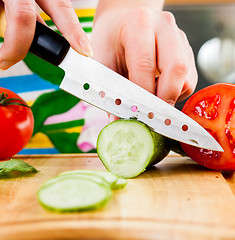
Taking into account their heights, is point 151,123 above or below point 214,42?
above

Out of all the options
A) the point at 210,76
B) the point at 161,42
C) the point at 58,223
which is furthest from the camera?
the point at 210,76

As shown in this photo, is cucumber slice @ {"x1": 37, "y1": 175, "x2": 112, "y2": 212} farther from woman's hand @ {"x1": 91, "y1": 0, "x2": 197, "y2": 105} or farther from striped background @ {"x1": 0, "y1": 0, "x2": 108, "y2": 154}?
striped background @ {"x1": 0, "y1": 0, "x2": 108, "y2": 154}

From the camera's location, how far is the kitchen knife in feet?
3.84

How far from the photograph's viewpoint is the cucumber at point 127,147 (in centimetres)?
114

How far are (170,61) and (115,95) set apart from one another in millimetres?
217

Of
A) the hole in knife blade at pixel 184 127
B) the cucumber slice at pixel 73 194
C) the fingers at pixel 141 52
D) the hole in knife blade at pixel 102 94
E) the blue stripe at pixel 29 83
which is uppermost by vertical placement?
the fingers at pixel 141 52

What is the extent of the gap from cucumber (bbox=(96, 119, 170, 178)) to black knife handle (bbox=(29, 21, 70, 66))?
255 mm

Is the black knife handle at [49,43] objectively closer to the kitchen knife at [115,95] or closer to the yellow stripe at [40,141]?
the kitchen knife at [115,95]

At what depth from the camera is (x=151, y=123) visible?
117cm

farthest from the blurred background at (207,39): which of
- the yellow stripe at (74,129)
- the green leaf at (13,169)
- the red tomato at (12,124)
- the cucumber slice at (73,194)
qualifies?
the cucumber slice at (73,194)

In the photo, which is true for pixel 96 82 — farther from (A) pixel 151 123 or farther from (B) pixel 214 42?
(B) pixel 214 42

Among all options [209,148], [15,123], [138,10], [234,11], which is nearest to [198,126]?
[209,148]

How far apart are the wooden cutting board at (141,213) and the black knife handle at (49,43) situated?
36cm

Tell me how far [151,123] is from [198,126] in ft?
0.45
